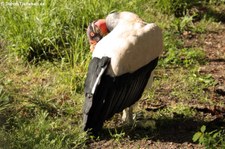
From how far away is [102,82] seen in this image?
12.0ft

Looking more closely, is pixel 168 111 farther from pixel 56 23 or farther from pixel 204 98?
pixel 56 23

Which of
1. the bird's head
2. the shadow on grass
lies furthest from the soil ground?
the bird's head

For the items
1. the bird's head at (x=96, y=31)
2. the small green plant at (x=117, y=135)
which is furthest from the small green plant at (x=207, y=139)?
the bird's head at (x=96, y=31)

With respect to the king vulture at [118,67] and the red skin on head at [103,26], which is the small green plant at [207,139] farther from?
the red skin on head at [103,26]

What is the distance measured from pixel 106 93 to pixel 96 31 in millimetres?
557

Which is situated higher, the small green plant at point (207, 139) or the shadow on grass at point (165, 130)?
the small green plant at point (207, 139)

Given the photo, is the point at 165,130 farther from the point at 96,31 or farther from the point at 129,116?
the point at 96,31

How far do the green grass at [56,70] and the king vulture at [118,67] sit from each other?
275 mm

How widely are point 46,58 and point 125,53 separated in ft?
5.84

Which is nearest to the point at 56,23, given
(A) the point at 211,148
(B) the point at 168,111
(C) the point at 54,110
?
(C) the point at 54,110

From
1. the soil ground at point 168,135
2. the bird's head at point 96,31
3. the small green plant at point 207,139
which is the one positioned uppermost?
the bird's head at point 96,31

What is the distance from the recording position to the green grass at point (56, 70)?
4.01 metres

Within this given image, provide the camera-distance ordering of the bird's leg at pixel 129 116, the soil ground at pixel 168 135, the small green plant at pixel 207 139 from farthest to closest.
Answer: the bird's leg at pixel 129 116 < the soil ground at pixel 168 135 < the small green plant at pixel 207 139

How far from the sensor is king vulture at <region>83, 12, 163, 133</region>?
12.0 ft
